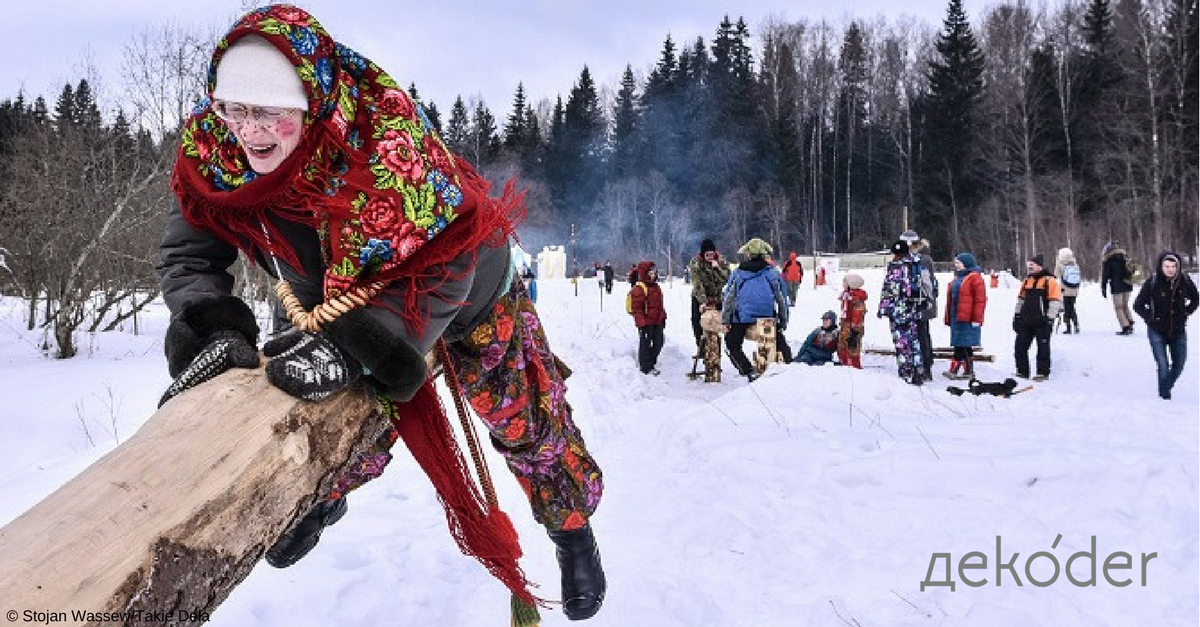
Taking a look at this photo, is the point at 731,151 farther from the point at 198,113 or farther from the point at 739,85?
the point at 198,113

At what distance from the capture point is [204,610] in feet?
3.46

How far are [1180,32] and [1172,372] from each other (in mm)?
26508

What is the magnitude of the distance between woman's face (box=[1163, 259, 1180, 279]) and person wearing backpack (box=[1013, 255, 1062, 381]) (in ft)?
4.14

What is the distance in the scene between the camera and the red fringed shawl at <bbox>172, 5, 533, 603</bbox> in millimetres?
1351

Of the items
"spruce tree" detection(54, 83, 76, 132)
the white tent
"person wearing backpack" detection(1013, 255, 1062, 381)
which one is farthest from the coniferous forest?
"person wearing backpack" detection(1013, 255, 1062, 381)


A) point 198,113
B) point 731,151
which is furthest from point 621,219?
point 198,113

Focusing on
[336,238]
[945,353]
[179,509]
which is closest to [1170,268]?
[945,353]

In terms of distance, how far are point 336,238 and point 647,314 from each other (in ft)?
25.8

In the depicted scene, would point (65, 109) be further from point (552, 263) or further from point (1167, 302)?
point (552, 263)

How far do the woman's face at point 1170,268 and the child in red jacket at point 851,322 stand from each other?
305cm

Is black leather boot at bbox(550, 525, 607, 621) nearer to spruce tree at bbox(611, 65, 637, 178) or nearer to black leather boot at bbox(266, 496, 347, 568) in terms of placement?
black leather boot at bbox(266, 496, 347, 568)

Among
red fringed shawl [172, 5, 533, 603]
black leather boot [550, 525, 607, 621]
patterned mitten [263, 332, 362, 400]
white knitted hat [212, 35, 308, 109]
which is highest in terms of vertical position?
white knitted hat [212, 35, 308, 109]

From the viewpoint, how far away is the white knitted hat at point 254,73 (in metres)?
1.34

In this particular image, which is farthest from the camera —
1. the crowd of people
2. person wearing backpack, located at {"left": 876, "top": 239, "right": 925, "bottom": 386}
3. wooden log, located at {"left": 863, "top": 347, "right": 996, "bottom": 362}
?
wooden log, located at {"left": 863, "top": 347, "right": 996, "bottom": 362}
